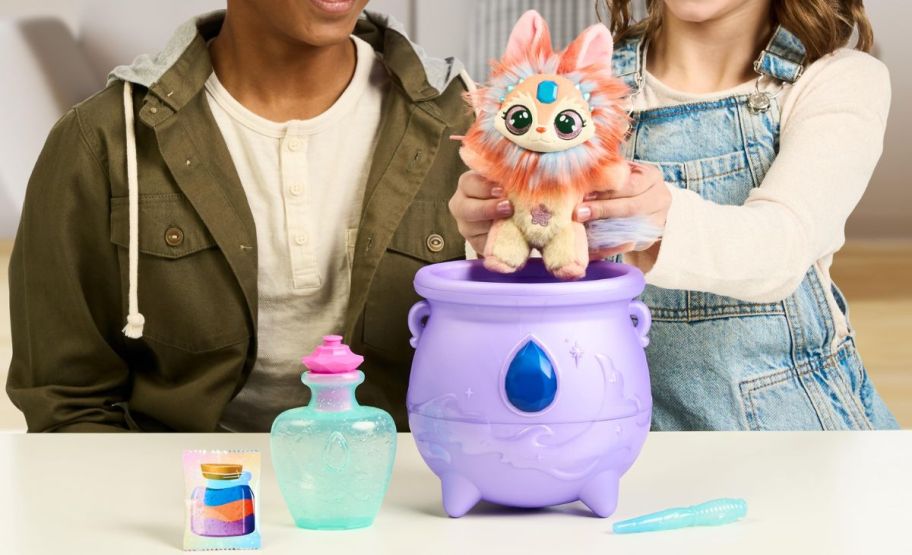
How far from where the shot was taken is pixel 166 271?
140 centimetres

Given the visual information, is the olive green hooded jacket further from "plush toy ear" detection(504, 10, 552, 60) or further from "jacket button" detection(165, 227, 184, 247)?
"plush toy ear" detection(504, 10, 552, 60)

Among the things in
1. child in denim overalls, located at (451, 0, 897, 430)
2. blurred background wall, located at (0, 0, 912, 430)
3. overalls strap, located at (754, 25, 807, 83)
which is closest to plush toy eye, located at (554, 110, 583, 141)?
child in denim overalls, located at (451, 0, 897, 430)

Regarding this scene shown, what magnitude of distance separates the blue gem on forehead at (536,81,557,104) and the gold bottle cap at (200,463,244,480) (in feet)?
1.14

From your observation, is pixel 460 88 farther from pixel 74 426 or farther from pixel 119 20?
pixel 119 20

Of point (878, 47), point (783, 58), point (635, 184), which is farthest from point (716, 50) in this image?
point (878, 47)

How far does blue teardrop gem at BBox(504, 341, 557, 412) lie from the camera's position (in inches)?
32.8

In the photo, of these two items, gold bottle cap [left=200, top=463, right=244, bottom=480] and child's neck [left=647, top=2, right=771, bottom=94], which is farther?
child's neck [left=647, top=2, right=771, bottom=94]

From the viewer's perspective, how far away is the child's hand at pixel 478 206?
3.07ft

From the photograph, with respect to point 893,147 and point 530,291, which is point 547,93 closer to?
point 530,291

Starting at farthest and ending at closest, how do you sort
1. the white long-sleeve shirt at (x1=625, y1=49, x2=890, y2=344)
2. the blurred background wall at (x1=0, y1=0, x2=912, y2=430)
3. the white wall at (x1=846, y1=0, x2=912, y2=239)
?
the white wall at (x1=846, y1=0, x2=912, y2=239) < the blurred background wall at (x1=0, y1=0, x2=912, y2=430) < the white long-sleeve shirt at (x1=625, y1=49, x2=890, y2=344)

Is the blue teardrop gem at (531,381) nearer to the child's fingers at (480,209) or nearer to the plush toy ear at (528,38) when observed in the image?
the child's fingers at (480,209)

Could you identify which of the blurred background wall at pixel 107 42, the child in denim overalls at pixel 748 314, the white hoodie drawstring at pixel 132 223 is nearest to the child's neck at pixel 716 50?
the child in denim overalls at pixel 748 314

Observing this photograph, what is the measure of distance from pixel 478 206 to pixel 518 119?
0.12m

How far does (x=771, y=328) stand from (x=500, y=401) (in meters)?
0.63
